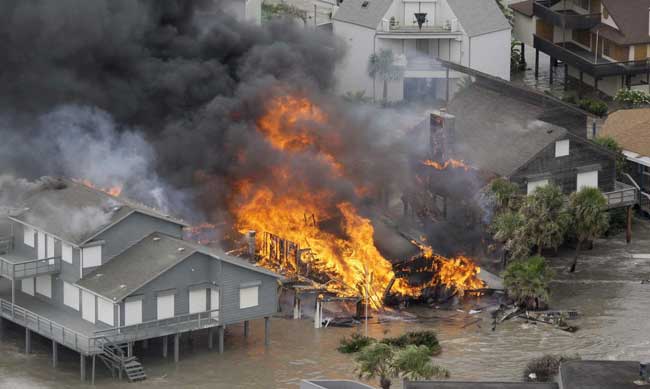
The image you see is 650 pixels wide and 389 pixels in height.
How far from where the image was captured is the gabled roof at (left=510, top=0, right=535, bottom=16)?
380ft

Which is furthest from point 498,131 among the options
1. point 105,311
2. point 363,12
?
point 105,311

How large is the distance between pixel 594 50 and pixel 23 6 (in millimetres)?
37456

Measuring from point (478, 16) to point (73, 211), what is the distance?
40.1 m

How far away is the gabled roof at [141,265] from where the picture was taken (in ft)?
235

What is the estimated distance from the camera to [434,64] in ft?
351

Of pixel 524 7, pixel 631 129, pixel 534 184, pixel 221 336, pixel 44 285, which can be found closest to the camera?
pixel 221 336

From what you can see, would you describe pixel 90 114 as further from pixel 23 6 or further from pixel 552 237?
pixel 552 237

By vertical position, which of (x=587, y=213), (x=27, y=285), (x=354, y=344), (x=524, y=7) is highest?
(x=524, y=7)

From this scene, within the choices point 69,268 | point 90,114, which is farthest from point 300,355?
point 90,114

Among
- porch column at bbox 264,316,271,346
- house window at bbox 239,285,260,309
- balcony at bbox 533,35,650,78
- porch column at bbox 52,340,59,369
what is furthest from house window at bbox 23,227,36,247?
balcony at bbox 533,35,650,78

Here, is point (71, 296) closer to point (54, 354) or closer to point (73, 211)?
point (54, 354)

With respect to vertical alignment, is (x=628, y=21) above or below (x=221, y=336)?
above

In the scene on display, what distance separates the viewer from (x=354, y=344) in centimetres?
7388

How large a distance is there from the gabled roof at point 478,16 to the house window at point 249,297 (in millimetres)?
37910
